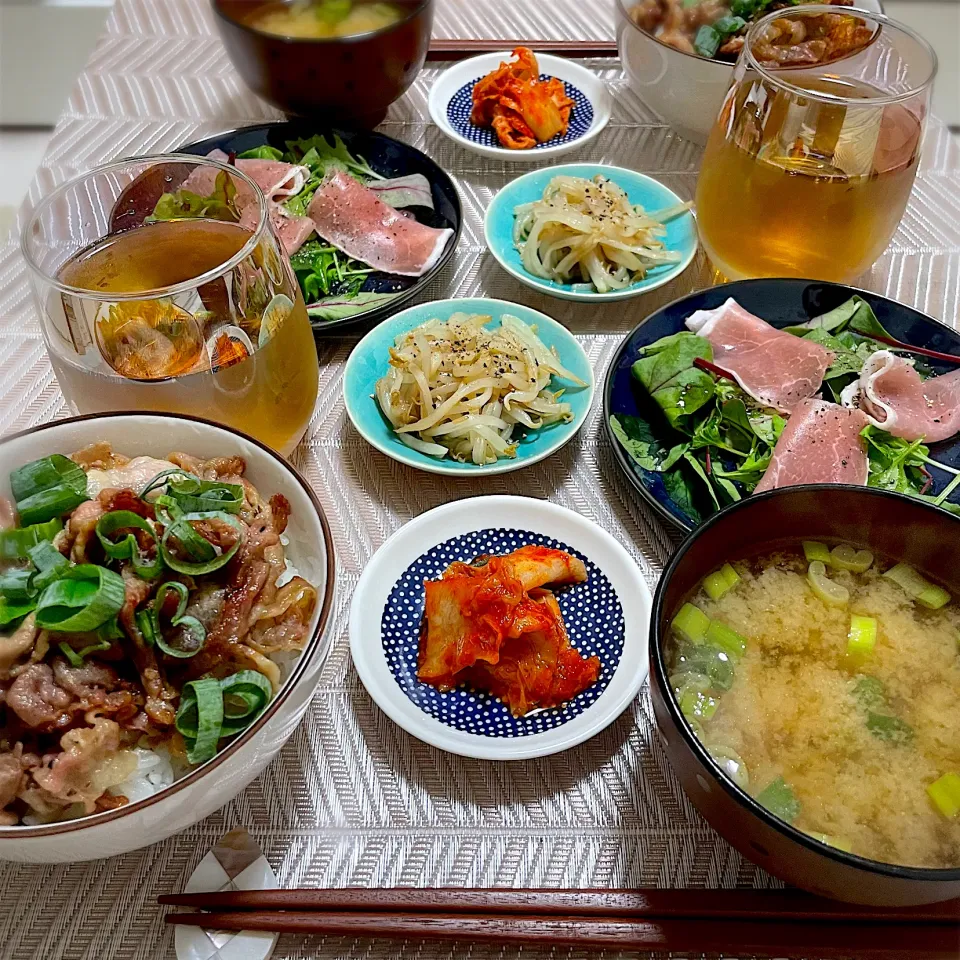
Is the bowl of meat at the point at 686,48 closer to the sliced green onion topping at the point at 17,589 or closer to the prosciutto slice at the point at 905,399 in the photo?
the prosciutto slice at the point at 905,399

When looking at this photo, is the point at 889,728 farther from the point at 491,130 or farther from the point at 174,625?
the point at 491,130

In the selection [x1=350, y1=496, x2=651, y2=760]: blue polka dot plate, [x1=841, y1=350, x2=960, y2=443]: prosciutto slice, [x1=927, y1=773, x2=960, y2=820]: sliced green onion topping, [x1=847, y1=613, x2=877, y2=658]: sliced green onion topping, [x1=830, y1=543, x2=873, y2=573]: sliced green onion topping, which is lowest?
[x1=350, y1=496, x2=651, y2=760]: blue polka dot plate

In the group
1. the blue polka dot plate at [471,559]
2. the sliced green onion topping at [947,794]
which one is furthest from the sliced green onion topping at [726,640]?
the sliced green onion topping at [947,794]

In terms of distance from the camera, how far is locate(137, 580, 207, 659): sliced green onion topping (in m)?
0.88

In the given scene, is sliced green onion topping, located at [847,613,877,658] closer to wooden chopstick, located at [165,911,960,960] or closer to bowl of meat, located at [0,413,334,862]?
wooden chopstick, located at [165,911,960,960]

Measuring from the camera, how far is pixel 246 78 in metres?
1.86

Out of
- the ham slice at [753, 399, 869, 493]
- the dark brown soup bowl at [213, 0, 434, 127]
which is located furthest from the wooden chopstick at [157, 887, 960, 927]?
the dark brown soup bowl at [213, 0, 434, 127]

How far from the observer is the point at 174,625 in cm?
89

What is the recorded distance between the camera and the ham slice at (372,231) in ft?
5.35

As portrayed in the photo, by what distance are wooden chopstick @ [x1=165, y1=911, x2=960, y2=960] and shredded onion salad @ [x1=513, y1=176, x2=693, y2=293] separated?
3.66 feet

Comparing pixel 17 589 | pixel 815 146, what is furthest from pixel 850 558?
pixel 17 589

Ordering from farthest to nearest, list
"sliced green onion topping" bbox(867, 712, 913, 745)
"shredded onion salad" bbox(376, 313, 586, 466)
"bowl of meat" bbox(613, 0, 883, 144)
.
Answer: "bowl of meat" bbox(613, 0, 883, 144) < "shredded onion salad" bbox(376, 313, 586, 466) < "sliced green onion topping" bbox(867, 712, 913, 745)

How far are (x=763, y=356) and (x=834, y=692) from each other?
64 centimetres

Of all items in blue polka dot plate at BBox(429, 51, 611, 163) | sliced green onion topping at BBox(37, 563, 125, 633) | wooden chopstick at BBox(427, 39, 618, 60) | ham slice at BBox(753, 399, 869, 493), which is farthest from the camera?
wooden chopstick at BBox(427, 39, 618, 60)
